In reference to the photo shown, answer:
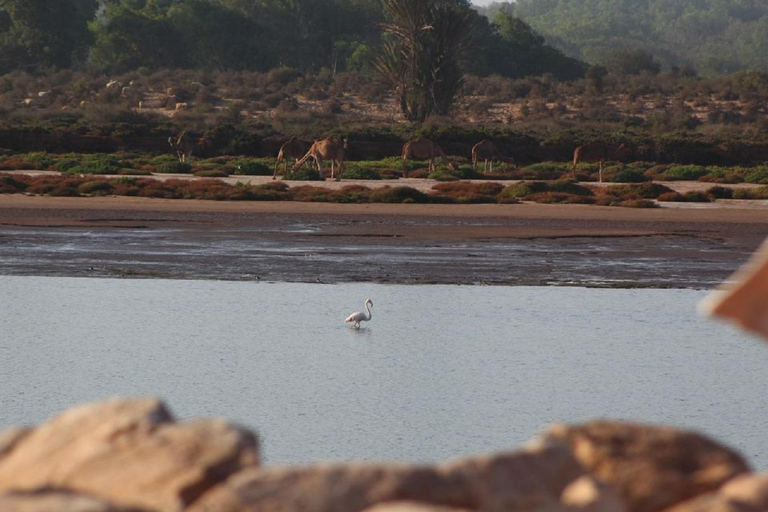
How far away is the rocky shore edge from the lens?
167 inches

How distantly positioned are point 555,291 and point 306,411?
8.91 metres

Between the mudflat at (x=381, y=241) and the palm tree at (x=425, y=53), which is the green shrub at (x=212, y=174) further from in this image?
the palm tree at (x=425, y=53)

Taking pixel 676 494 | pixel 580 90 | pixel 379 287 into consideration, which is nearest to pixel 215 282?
pixel 379 287

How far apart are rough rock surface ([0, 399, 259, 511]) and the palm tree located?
53678 mm

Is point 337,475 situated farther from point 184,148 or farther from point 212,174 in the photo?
point 184,148

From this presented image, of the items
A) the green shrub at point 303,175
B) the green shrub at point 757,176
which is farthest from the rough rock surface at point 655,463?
the green shrub at point 757,176

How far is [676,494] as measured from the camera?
4859 mm

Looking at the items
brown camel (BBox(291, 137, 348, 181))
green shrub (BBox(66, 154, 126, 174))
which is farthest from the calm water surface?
green shrub (BBox(66, 154, 126, 174))

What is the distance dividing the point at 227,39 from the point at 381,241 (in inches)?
2803

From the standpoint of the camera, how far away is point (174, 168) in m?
44.4

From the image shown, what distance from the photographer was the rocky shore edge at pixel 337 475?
4230mm

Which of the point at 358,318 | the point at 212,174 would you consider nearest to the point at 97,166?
the point at 212,174

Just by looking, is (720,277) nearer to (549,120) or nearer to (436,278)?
(436,278)

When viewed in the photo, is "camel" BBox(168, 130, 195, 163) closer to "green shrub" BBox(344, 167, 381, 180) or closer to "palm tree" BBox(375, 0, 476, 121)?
"green shrub" BBox(344, 167, 381, 180)
